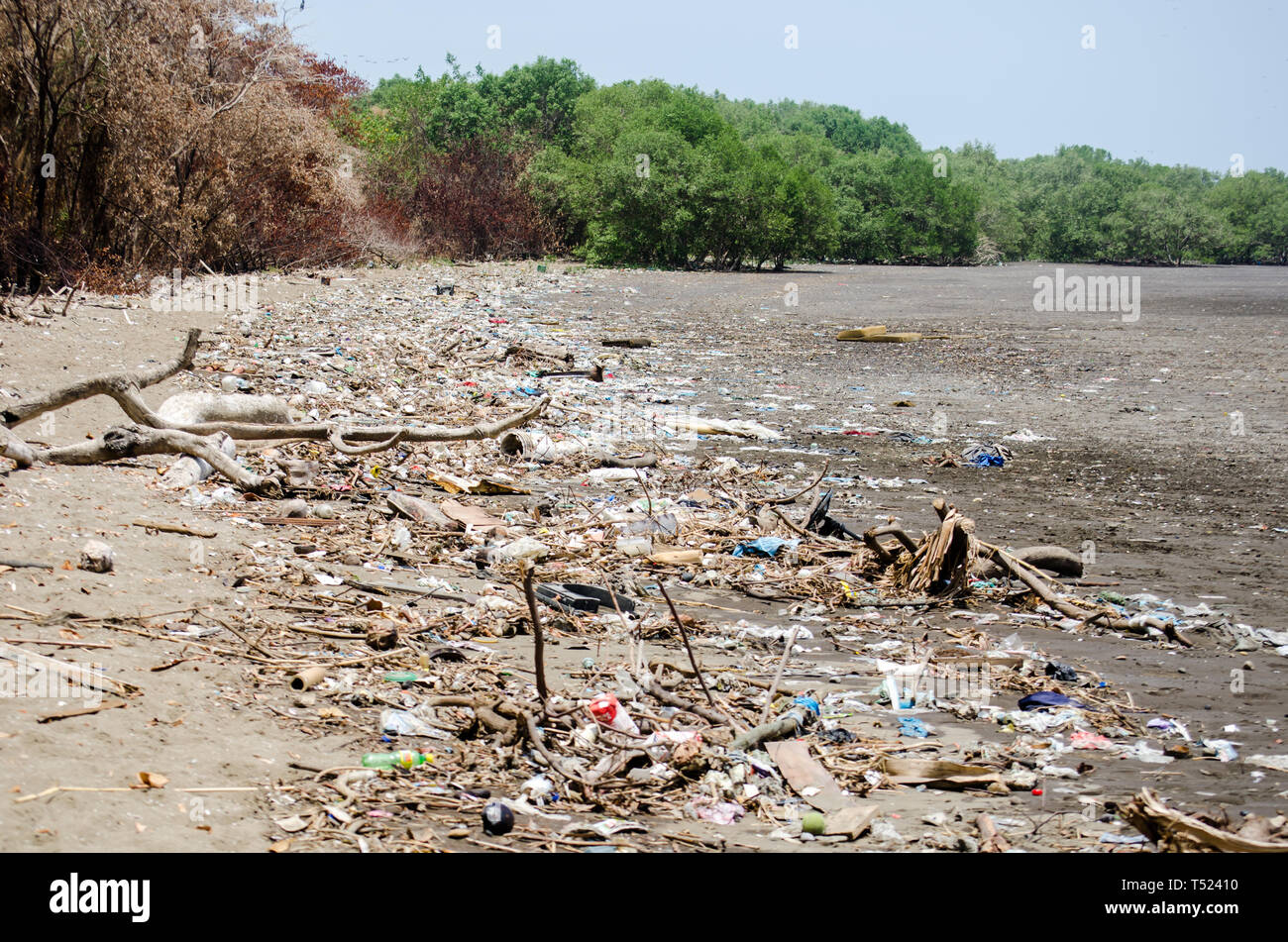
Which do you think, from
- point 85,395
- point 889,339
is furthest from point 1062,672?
point 889,339

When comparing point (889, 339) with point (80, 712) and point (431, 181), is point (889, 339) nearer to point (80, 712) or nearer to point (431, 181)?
point (80, 712)

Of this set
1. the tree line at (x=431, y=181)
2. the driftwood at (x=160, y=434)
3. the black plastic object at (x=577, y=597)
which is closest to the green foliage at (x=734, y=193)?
the tree line at (x=431, y=181)

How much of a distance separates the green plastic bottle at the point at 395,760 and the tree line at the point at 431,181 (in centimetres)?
1212

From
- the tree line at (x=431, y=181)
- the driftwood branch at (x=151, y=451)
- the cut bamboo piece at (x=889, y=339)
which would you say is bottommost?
the driftwood branch at (x=151, y=451)

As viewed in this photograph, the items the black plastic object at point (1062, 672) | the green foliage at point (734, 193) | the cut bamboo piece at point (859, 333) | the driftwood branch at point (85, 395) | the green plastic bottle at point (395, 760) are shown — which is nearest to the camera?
the green plastic bottle at point (395, 760)

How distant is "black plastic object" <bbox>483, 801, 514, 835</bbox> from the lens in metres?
2.86

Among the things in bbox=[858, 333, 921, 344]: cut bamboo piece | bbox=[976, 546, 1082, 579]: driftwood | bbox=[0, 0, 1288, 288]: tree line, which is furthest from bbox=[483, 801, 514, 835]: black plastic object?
bbox=[858, 333, 921, 344]: cut bamboo piece

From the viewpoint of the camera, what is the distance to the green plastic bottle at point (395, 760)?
10.3 ft

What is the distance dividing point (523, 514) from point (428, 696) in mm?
2862

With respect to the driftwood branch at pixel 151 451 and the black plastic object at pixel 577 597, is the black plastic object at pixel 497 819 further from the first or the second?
the driftwood branch at pixel 151 451

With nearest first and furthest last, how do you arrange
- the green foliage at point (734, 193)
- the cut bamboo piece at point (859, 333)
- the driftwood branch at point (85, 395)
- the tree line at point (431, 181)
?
1. the driftwood branch at point (85, 395)
2. the tree line at point (431, 181)
3. the cut bamboo piece at point (859, 333)
4. the green foliage at point (734, 193)

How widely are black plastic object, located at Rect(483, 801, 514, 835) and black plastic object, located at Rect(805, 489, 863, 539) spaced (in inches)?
147
